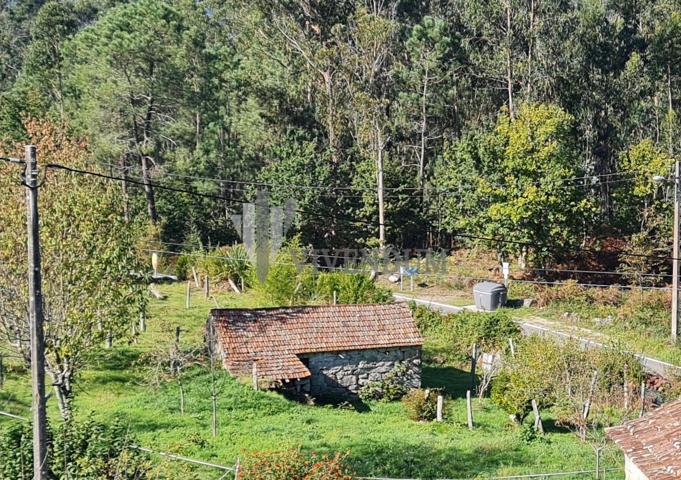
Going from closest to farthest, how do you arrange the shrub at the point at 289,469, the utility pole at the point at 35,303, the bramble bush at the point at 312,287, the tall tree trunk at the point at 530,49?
the utility pole at the point at 35,303 < the shrub at the point at 289,469 < the bramble bush at the point at 312,287 < the tall tree trunk at the point at 530,49

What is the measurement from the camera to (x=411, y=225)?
48.2 meters

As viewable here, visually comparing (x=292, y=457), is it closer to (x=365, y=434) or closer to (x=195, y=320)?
(x=365, y=434)

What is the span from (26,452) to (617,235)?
129 ft

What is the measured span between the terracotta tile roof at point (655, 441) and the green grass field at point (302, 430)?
174 inches

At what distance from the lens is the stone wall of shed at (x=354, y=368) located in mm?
24844

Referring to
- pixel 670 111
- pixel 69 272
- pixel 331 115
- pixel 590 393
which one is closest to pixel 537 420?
pixel 590 393

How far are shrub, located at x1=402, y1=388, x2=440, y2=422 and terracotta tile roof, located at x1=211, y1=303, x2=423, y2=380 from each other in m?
2.18

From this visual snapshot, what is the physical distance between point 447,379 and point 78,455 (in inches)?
668

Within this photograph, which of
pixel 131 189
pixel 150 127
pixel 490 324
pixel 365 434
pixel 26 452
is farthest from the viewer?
pixel 131 189

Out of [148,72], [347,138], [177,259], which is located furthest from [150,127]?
[347,138]

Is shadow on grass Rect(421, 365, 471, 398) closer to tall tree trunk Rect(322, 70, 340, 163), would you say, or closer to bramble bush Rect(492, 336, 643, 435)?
bramble bush Rect(492, 336, 643, 435)

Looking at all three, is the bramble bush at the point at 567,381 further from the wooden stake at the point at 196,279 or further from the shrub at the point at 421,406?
the wooden stake at the point at 196,279

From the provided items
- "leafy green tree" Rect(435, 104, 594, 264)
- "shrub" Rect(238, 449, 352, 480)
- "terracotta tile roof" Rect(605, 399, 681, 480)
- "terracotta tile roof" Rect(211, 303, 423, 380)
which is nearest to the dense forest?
"leafy green tree" Rect(435, 104, 594, 264)

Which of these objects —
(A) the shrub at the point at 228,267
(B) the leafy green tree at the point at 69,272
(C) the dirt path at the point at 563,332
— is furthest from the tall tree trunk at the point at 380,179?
(B) the leafy green tree at the point at 69,272
